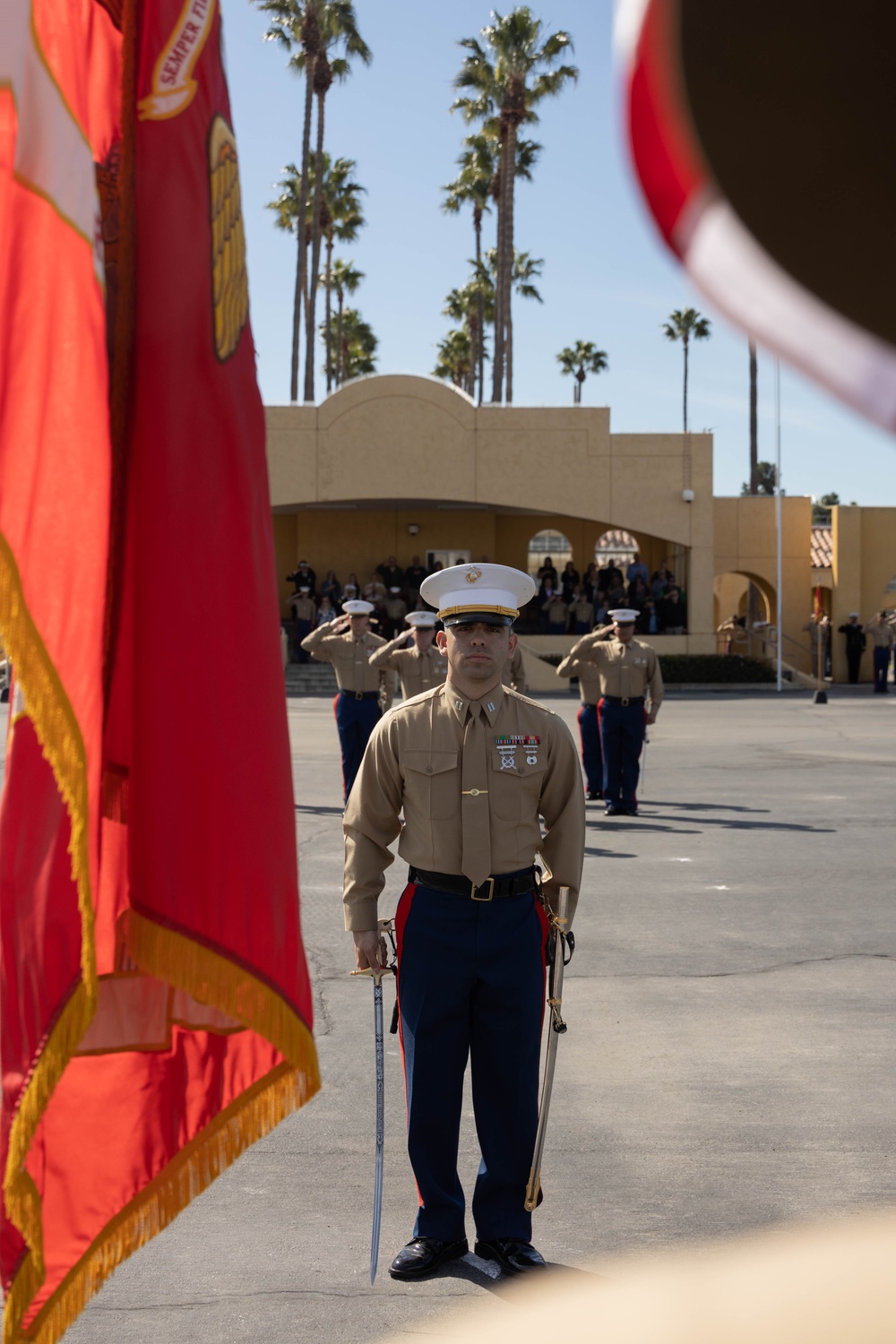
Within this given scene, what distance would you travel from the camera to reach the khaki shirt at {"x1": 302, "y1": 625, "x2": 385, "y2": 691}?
13844 mm

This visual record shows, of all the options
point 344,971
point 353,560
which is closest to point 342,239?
point 353,560

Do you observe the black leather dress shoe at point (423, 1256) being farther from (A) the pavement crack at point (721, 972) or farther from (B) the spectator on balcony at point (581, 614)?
(B) the spectator on balcony at point (581, 614)

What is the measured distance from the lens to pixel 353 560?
43312 millimetres

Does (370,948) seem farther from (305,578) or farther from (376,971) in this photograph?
(305,578)

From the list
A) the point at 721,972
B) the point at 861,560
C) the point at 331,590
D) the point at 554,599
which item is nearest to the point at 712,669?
the point at 554,599

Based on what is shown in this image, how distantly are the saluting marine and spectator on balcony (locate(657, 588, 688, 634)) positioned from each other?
83.0 ft

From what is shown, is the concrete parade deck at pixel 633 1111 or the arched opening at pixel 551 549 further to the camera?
the arched opening at pixel 551 549

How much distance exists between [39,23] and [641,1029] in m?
5.26

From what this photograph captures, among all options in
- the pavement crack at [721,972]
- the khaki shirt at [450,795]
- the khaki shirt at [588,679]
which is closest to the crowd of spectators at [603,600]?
the khaki shirt at [588,679]

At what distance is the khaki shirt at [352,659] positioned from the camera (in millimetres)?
13844

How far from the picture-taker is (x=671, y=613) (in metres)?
38.6

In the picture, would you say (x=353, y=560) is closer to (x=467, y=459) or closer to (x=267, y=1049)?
(x=467, y=459)

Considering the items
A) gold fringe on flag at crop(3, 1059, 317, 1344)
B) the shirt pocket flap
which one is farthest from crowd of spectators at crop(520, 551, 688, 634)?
gold fringe on flag at crop(3, 1059, 317, 1344)

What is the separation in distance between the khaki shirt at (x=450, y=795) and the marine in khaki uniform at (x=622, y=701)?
953cm
